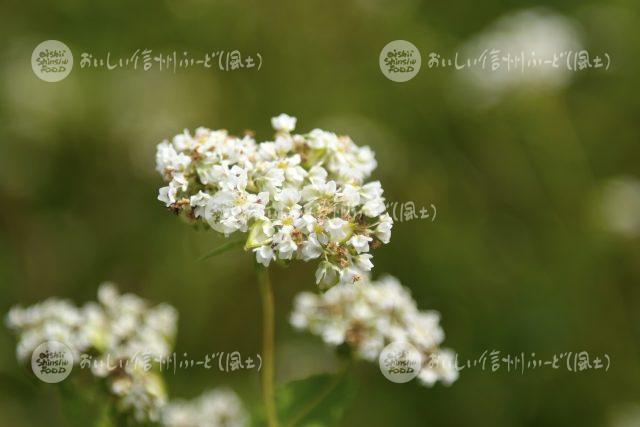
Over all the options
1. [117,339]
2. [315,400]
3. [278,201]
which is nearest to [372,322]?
[315,400]

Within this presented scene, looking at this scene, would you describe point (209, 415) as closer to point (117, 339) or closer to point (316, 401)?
point (117, 339)

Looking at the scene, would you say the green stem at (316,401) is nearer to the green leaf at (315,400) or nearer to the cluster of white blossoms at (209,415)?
the green leaf at (315,400)

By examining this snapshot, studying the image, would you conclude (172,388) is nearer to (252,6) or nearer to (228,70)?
(228,70)

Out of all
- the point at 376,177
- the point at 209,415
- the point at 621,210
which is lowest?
the point at 209,415

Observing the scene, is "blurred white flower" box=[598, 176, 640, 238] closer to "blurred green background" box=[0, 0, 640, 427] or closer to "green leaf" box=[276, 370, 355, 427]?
"blurred green background" box=[0, 0, 640, 427]

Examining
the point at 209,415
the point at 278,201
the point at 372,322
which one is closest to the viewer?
the point at 278,201

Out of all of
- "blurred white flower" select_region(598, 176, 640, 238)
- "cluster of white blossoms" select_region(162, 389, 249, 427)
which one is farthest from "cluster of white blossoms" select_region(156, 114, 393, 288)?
"blurred white flower" select_region(598, 176, 640, 238)
